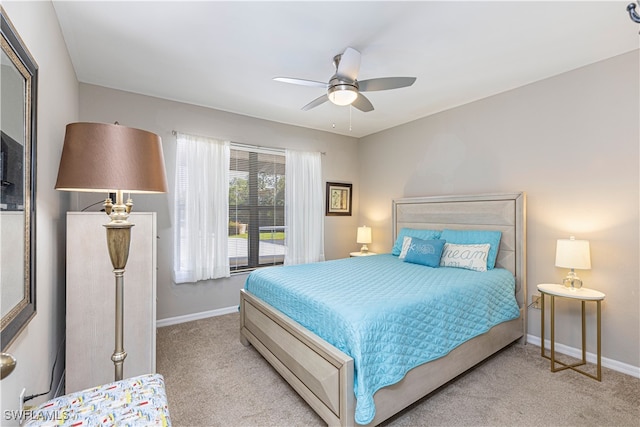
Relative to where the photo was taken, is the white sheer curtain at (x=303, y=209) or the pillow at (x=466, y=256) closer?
the pillow at (x=466, y=256)

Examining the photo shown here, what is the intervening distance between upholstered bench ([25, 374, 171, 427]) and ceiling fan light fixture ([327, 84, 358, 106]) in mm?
2099

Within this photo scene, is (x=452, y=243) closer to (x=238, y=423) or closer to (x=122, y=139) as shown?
(x=238, y=423)

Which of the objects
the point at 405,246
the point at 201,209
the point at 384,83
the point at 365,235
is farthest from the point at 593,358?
the point at 201,209

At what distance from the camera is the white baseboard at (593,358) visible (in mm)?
2361

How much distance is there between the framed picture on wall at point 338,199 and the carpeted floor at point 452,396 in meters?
2.61

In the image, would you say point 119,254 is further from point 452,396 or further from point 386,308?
point 452,396

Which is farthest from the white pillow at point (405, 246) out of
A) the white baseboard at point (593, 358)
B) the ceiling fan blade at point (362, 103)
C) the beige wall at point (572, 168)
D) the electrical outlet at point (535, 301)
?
the ceiling fan blade at point (362, 103)

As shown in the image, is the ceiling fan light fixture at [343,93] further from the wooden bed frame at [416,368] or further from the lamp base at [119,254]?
the wooden bed frame at [416,368]

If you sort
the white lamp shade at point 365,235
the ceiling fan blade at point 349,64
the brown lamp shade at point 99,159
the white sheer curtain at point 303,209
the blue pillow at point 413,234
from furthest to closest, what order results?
the white lamp shade at point 365,235
the white sheer curtain at point 303,209
the blue pillow at point 413,234
the ceiling fan blade at point 349,64
the brown lamp shade at point 99,159

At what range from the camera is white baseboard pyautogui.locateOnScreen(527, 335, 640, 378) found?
2.36 m

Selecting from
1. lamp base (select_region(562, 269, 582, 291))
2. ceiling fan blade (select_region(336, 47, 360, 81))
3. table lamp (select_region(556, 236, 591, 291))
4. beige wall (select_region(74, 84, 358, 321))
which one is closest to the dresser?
beige wall (select_region(74, 84, 358, 321))

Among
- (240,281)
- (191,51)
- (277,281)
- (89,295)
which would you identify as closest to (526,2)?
(191,51)

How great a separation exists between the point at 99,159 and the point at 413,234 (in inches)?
131

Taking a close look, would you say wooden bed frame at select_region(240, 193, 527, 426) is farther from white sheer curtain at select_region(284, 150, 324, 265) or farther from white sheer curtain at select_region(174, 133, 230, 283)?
white sheer curtain at select_region(284, 150, 324, 265)
